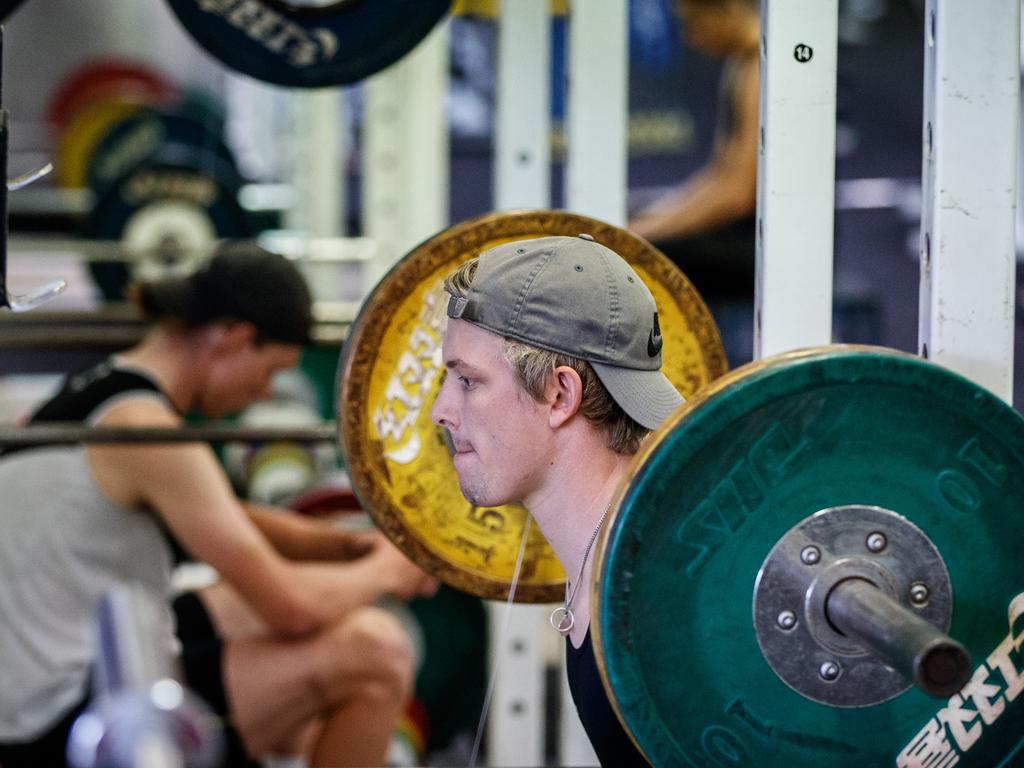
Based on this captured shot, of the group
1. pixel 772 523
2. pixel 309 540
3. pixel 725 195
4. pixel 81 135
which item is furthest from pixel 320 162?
pixel 772 523

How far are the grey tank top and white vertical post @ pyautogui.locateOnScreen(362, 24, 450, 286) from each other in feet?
4.94

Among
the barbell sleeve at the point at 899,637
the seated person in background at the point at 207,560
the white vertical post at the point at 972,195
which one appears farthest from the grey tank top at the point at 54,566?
the barbell sleeve at the point at 899,637

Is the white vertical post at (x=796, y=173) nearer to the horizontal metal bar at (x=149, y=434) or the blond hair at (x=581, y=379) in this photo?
the blond hair at (x=581, y=379)

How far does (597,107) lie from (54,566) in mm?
1076

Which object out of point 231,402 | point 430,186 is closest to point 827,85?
point 231,402

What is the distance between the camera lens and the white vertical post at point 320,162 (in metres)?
4.84

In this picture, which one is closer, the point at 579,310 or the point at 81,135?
the point at 579,310

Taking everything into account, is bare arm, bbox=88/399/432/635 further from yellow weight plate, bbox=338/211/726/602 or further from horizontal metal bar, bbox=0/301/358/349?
yellow weight plate, bbox=338/211/726/602

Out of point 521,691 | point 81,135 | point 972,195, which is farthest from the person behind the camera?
point 81,135

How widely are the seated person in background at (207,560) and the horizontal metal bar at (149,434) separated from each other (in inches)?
7.1

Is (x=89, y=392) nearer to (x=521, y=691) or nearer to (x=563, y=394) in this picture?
(x=521, y=691)

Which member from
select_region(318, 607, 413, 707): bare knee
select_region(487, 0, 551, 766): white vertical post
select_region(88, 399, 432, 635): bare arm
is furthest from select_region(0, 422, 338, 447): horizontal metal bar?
select_region(318, 607, 413, 707): bare knee

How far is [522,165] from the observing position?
6.65ft

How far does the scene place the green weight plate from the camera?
37.3 inches
